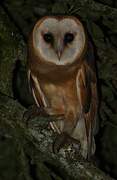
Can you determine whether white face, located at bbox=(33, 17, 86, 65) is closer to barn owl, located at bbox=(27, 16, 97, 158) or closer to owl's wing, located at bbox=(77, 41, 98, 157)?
barn owl, located at bbox=(27, 16, 97, 158)

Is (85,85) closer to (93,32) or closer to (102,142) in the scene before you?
(93,32)

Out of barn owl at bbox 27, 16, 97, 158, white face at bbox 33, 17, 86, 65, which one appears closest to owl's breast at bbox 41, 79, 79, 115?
barn owl at bbox 27, 16, 97, 158

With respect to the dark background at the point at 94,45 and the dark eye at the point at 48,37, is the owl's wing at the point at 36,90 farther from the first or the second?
the dark eye at the point at 48,37

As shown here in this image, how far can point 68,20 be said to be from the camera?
8.79 feet

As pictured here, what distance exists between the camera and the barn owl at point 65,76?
2.72 m

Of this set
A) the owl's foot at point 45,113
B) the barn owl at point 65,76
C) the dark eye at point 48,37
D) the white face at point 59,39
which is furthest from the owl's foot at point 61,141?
the dark eye at point 48,37

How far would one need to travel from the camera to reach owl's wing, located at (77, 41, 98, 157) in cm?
292

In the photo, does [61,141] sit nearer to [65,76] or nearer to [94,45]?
[65,76]

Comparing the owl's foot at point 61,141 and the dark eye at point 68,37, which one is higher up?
the dark eye at point 68,37

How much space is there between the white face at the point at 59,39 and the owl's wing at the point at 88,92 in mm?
139

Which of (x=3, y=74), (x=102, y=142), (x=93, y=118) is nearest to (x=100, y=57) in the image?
(x=93, y=118)

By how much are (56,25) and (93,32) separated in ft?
1.42

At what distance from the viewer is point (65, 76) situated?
2854mm

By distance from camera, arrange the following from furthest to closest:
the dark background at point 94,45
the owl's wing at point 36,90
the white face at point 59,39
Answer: the owl's wing at point 36,90 → the dark background at point 94,45 → the white face at point 59,39
